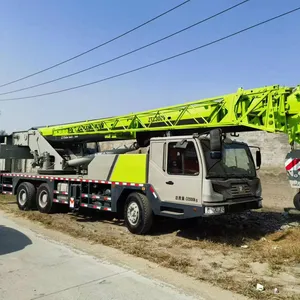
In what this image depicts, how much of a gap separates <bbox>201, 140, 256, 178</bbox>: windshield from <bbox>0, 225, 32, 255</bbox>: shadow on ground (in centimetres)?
408

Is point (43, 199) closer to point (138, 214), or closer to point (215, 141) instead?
point (138, 214)

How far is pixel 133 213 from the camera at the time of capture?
29.6 ft

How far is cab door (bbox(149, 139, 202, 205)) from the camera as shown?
798cm

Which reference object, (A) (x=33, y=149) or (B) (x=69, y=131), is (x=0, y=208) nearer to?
(A) (x=33, y=149)

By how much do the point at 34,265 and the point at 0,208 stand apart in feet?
25.6

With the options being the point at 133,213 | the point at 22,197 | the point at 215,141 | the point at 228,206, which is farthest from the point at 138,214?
the point at 22,197

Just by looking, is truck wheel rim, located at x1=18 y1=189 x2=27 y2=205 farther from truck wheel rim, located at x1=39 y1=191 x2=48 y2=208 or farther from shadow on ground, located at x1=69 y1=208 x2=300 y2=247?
shadow on ground, located at x1=69 y1=208 x2=300 y2=247

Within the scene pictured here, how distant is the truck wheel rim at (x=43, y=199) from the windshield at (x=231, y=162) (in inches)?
249

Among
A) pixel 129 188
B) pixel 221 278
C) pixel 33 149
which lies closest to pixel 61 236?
pixel 129 188

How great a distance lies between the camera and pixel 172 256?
266 inches

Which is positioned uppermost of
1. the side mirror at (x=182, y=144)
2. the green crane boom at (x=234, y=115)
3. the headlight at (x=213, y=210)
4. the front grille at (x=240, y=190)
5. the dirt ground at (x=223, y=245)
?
the green crane boom at (x=234, y=115)

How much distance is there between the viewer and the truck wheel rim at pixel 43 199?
12.2 metres

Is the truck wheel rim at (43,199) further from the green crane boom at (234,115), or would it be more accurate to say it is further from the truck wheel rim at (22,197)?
the green crane boom at (234,115)

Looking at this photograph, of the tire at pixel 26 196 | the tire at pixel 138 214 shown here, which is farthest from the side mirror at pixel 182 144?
the tire at pixel 26 196
